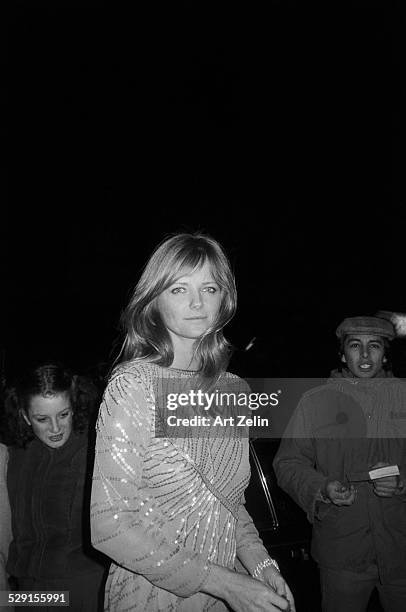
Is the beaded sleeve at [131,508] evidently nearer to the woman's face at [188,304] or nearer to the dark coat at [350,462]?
the woman's face at [188,304]

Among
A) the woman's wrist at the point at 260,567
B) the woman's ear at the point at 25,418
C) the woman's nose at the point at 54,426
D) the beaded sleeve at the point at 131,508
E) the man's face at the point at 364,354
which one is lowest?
the woman's wrist at the point at 260,567

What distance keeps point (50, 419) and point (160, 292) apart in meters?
1.19

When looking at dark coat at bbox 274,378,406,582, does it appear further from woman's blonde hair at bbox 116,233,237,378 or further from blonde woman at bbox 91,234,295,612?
woman's blonde hair at bbox 116,233,237,378

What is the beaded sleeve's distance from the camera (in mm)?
1215

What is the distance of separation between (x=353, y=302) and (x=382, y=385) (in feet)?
35.1

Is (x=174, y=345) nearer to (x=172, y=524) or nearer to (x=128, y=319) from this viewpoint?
(x=128, y=319)

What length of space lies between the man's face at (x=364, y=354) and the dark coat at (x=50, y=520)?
5.21 feet

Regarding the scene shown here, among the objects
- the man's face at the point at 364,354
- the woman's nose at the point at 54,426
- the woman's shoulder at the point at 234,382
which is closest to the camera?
the woman's shoulder at the point at 234,382

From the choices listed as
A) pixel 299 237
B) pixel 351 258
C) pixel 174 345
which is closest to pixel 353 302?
pixel 351 258

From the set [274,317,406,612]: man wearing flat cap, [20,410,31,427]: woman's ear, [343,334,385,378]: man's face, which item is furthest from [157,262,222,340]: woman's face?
Answer: [343,334,385,378]: man's face

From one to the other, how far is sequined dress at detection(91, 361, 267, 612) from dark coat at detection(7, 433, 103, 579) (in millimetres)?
900

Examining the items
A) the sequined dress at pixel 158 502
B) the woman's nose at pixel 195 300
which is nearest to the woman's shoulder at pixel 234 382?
the sequined dress at pixel 158 502

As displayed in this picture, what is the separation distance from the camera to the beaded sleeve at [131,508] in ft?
3.99

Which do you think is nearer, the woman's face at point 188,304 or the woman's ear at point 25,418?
the woman's face at point 188,304
